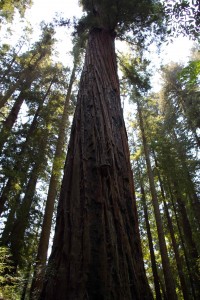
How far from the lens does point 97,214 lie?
2572mm

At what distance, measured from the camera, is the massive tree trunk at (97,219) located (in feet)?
7.06

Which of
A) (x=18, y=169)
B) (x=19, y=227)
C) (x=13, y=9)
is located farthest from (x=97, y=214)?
(x=13, y=9)

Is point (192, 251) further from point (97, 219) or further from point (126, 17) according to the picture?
point (97, 219)

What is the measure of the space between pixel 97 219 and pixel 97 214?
0.06 metres

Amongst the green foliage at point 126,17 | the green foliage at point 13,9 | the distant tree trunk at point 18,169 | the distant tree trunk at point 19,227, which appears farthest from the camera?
the green foliage at point 13,9

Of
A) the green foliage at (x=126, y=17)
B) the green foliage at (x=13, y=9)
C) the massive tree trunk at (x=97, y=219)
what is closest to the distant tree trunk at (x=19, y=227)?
the green foliage at (x=126, y=17)

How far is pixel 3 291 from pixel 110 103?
4.19 metres

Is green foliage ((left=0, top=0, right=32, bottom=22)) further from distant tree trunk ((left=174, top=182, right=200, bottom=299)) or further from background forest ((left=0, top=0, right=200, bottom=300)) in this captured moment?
distant tree trunk ((left=174, top=182, right=200, bottom=299))

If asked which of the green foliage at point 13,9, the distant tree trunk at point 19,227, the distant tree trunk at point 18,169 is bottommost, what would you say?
the distant tree trunk at point 19,227

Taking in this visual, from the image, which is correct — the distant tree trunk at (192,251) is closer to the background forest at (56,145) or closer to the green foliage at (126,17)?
the background forest at (56,145)

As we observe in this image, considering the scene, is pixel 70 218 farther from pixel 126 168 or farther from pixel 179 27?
pixel 179 27

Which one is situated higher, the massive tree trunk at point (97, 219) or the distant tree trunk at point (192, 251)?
the distant tree trunk at point (192, 251)

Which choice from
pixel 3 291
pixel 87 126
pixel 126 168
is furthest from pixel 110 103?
pixel 3 291

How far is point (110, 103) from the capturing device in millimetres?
3965
